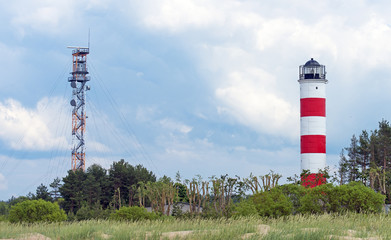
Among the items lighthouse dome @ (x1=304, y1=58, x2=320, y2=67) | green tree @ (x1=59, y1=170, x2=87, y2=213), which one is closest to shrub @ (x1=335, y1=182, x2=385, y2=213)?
lighthouse dome @ (x1=304, y1=58, x2=320, y2=67)

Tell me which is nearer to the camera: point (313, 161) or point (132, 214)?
point (132, 214)

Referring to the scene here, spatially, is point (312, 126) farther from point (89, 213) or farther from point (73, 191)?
point (73, 191)

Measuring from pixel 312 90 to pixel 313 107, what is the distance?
2046mm

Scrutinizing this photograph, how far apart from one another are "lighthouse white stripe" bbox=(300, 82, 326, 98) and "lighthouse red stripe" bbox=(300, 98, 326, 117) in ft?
1.58

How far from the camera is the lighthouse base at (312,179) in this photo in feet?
198

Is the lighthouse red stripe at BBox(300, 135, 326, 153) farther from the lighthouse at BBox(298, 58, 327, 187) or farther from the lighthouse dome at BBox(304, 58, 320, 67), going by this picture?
the lighthouse dome at BBox(304, 58, 320, 67)

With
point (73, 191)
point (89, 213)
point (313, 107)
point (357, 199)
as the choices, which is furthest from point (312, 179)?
point (73, 191)

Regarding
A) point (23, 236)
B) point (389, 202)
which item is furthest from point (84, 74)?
point (23, 236)

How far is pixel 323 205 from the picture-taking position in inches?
1973

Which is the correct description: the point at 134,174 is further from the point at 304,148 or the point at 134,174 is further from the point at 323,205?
the point at 323,205

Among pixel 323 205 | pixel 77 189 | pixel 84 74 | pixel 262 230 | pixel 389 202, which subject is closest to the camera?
pixel 262 230

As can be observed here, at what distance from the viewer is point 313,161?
197 feet

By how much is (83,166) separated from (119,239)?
6595 cm

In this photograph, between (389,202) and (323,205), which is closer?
(323,205)
